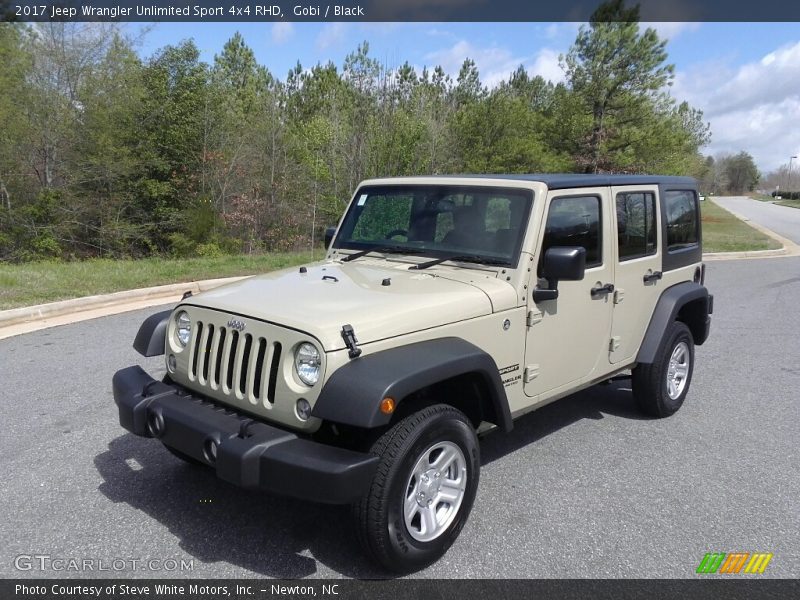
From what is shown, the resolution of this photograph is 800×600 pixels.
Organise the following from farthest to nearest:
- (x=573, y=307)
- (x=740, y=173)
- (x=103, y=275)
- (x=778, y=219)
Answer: (x=740, y=173), (x=778, y=219), (x=103, y=275), (x=573, y=307)

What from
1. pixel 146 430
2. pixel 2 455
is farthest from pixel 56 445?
pixel 146 430

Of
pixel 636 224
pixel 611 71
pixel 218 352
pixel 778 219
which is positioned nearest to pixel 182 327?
pixel 218 352

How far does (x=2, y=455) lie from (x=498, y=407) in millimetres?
3169

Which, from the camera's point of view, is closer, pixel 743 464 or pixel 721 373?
pixel 743 464

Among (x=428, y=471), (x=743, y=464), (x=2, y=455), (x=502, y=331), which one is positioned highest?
(x=502, y=331)

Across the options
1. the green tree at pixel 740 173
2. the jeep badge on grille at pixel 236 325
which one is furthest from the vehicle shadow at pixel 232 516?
the green tree at pixel 740 173

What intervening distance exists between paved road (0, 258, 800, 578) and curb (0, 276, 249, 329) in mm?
2572

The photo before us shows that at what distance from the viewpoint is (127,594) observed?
109 inches

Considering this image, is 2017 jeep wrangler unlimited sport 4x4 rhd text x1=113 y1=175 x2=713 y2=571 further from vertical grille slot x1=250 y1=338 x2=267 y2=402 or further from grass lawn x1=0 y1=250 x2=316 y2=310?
grass lawn x1=0 y1=250 x2=316 y2=310

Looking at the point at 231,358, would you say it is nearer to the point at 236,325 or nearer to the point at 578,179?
the point at 236,325

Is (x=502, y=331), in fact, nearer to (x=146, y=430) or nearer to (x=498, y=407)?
(x=498, y=407)

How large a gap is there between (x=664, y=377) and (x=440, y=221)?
7.19 ft

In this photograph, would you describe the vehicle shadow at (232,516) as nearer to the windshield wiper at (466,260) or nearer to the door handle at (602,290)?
the door handle at (602,290)

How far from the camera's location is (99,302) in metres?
8.93
